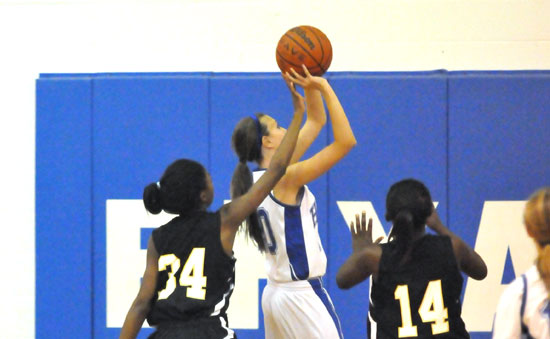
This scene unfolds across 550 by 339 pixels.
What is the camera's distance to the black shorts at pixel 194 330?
3152mm

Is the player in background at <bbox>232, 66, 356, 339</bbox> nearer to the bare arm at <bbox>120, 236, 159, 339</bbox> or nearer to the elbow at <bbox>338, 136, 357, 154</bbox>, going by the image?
the elbow at <bbox>338, 136, 357, 154</bbox>

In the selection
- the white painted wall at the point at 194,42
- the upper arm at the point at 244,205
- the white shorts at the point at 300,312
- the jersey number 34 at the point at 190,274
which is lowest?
the white shorts at the point at 300,312

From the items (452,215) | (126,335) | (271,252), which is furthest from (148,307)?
(452,215)

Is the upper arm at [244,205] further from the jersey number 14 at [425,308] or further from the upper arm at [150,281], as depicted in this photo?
the jersey number 14 at [425,308]

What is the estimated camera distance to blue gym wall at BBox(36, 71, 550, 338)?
5.37 meters

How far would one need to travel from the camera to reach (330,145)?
155 inches

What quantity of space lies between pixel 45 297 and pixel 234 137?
2231 mm

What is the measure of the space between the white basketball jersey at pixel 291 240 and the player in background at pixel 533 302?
146cm

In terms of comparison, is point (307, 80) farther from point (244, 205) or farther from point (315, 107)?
point (244, 205)

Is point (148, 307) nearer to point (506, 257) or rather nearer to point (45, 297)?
point (45, 297)

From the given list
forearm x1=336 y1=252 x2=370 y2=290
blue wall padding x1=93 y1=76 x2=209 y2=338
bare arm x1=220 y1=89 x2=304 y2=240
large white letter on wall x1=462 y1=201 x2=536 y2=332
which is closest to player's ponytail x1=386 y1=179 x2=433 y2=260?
forearm x1=336 y1=252 x2=370 y2=290

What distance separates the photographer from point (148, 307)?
331cm

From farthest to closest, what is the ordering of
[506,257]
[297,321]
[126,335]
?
[506,257] < [297,321] < [126,335]

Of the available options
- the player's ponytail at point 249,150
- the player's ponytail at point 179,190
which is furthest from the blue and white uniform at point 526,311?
the player's ponytail at point 249,150
